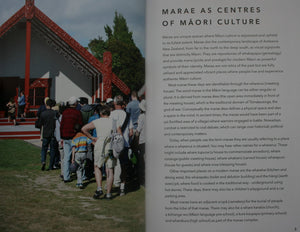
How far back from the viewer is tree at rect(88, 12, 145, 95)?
1663mm

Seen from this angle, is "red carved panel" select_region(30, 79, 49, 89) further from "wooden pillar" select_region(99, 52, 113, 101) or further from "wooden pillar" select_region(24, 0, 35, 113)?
"wooden pillar" select_region(99, 52, 113, 101)

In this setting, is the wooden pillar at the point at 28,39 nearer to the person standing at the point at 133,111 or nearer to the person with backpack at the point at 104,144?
the person with backpack at the point at 104,144

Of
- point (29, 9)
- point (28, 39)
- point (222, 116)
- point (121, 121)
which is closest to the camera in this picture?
point (222, 116)

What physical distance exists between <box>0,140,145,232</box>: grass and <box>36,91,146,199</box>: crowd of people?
26 cm

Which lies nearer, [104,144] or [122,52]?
[122,52]

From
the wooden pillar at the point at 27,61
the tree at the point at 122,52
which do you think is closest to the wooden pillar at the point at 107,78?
the tree at the point at 122,52

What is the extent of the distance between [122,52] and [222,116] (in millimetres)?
→ 1024

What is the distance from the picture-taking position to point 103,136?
2.56m

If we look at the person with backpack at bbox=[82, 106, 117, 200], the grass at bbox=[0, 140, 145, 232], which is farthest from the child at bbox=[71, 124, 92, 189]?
the grass at bbox=[0, 140, 145, 232]

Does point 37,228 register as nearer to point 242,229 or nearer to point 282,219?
point 242,229

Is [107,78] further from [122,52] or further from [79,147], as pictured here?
[79,147]

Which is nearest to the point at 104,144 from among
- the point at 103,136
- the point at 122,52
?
the point at 103,136

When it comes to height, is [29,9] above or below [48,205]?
above

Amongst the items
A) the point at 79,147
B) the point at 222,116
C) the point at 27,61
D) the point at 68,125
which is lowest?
the point at 79,147
